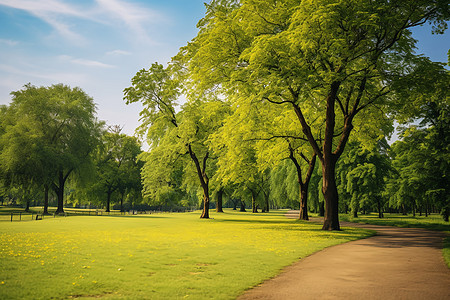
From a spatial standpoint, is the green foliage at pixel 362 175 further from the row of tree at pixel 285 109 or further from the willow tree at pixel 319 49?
the willow tree at pixel 319 49

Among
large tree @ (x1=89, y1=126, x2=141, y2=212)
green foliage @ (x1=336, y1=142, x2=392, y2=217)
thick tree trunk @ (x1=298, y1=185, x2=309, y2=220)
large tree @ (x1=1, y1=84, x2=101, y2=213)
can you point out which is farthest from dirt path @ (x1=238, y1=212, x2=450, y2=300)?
large tree @ (x1=89, y1=126, x2=141, y2=212)

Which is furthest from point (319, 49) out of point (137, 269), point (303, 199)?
point (303, 199)

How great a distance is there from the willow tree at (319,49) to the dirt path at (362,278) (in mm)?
10437

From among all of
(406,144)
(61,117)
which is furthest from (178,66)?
(406,144)

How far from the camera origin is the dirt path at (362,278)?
678 centimetres

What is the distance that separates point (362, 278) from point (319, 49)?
13.6 metres

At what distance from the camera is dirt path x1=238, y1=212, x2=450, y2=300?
6777 millimetres

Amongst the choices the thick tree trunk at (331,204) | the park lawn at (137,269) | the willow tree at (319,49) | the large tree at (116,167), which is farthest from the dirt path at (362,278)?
the large tree at (116,167)

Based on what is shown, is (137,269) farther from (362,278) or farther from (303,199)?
(303,199)

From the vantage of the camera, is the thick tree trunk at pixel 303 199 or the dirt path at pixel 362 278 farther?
the thick tree trunk at pixel 303 199

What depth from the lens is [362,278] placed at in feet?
26.9

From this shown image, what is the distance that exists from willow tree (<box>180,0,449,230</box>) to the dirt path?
1044 centimetres

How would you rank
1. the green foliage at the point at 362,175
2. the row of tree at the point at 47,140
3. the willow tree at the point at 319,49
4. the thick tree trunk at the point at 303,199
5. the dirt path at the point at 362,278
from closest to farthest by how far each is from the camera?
1. the dirt path at the point at 362,278
2. the willow tree at the point at 319,49
3. the thick tree trunk at the point at 303,199
4. the green foliage at the point at 362,175
5. the row of tree at the point at 47,140

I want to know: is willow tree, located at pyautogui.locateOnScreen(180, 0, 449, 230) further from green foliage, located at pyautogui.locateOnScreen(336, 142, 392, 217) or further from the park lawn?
green foliage, located at pyautogui.locateOnScreen(336, 142, 392, 217)
